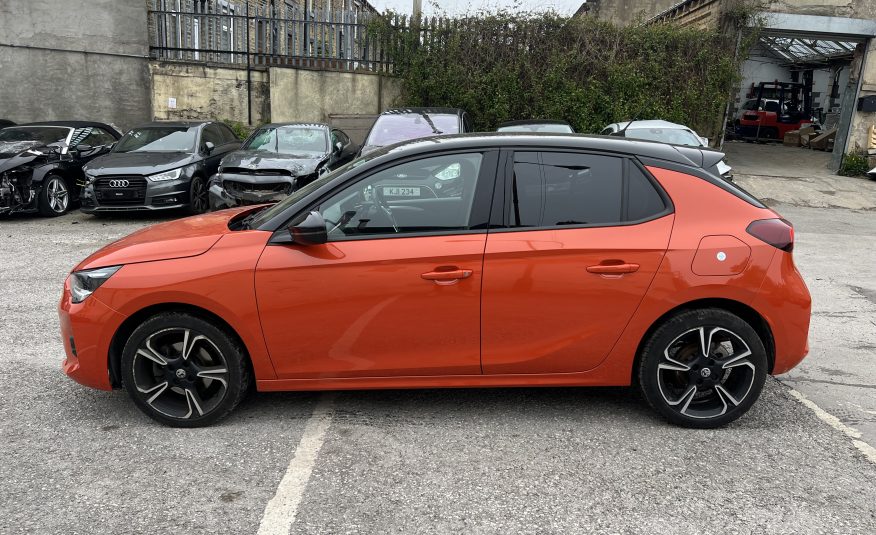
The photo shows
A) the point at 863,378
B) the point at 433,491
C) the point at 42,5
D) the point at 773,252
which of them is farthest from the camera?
the point at 42,5

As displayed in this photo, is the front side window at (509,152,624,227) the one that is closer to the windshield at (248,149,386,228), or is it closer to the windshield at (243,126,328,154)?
the windshield at (248,149,386,228)

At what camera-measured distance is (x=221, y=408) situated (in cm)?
375

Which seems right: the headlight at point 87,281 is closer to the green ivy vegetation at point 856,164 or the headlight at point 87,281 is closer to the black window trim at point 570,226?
the black window trim at point 570,226

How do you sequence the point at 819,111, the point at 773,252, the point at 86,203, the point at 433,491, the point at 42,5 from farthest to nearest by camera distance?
the point at 819,111 < the point at 42,5 < the point at 86,203 < the point at 773,252 < the point at 433,491

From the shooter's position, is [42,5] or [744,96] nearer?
[42,5]

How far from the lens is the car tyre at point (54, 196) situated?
10.9 meters

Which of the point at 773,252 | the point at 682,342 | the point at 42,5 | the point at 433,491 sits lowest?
the point at 433,491

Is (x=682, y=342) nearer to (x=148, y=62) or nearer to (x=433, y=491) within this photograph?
(x=433, y=491)

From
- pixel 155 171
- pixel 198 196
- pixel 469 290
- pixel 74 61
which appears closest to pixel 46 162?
pixel 155 171

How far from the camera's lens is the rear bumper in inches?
144

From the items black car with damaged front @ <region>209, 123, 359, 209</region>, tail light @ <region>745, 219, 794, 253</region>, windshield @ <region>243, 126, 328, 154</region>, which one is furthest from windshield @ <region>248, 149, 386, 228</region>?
windshield @ <region>243, 126, 328, 154</region>

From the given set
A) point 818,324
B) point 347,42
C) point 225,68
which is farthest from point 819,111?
point 818,324

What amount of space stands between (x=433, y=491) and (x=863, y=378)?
3367 mm

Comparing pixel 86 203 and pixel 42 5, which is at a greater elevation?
pixel 42 5
